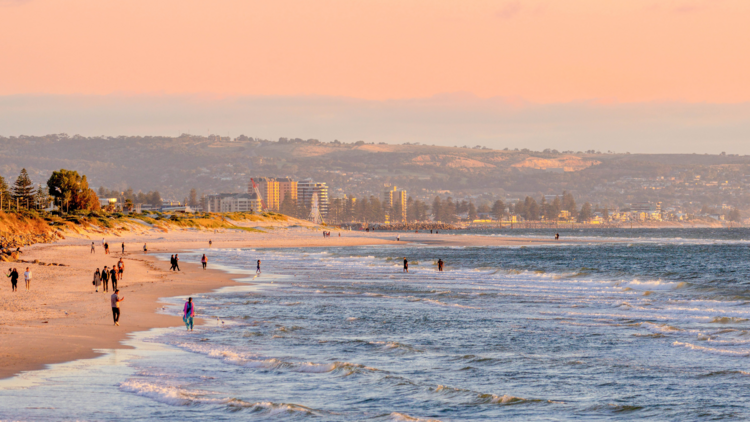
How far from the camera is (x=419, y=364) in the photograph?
2005 centimetres

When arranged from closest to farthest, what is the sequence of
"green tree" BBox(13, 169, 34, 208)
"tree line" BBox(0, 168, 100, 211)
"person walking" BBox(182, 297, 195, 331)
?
"person walking" BBox(182, 297, 195, 331) < "tree line" BBox(0, 168, 100, 211) < "green tree" BBox(13, 169, 34, 208)

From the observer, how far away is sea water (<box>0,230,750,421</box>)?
1504 cm

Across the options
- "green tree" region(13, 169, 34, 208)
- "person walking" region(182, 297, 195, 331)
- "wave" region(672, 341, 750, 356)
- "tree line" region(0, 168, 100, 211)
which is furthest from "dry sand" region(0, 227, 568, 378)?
"green tree" region(13, 169, 34, 208)

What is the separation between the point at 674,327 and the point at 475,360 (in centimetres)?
1008

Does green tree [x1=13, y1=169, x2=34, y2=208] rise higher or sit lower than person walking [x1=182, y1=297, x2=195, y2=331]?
higher

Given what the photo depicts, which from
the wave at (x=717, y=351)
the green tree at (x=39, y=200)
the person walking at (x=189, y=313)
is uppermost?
the green tree at (x=39, y=200)

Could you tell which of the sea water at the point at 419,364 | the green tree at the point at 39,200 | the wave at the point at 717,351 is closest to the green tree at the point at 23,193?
the green tree at the point at 39,200

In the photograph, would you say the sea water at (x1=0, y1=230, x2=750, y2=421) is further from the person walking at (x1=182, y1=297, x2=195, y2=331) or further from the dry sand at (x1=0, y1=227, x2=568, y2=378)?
the dry sand at (x1=0, y1=227, x2=568, y2=378)

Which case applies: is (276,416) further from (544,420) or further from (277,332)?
(277,332)

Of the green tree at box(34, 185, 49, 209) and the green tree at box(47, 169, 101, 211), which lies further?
the green tree at box(34, 185, 49, 209)

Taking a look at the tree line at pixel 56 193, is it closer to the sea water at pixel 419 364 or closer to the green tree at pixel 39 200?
the green tree at pixel 39 200

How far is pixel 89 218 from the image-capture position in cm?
12494

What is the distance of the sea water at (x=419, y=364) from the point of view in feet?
49.3

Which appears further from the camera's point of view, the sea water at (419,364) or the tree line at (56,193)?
the tree line at (56,193)
